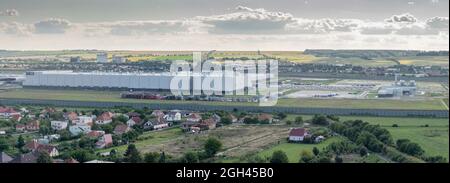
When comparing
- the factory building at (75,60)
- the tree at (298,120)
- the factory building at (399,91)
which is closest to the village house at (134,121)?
the tree at (298,120)

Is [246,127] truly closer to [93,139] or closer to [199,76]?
[93,139]

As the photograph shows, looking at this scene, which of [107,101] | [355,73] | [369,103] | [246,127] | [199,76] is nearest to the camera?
[246,127]

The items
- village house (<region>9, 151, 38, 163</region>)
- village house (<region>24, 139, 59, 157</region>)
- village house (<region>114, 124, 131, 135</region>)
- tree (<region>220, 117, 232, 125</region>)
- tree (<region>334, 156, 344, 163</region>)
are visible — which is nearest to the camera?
tree (<region>334, 156, 344, 163</region>)

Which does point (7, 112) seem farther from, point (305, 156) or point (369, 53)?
point (369, 53)

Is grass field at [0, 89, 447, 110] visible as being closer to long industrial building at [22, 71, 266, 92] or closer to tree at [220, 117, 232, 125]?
long industrial building at [22, 71, 266, 92]

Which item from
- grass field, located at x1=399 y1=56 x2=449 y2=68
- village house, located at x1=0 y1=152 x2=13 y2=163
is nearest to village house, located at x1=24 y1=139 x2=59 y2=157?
village house, located at x1=0 y1=152 x2=13 y2=163
